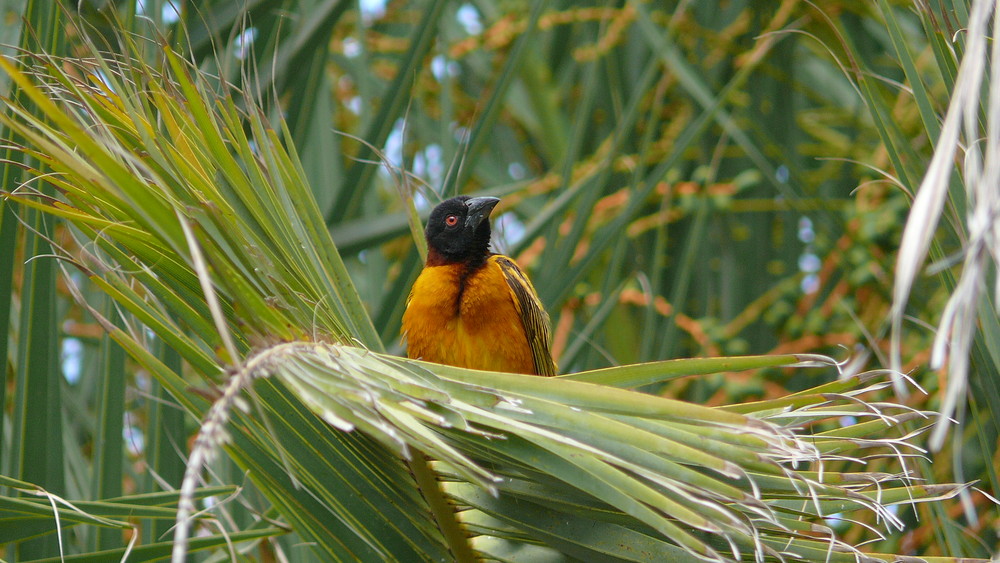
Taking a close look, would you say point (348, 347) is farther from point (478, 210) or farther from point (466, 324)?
point (478, 210)

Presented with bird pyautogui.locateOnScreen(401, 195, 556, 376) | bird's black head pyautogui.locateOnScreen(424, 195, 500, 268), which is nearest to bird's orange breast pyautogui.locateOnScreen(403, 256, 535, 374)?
bird pyautogui.locateOnScreen(401, 195, 556, 376)

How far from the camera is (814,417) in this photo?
57.4 inches

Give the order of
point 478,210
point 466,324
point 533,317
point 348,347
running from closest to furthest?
point 348,347 < point 466,324 < point 533,317 < point 478,210

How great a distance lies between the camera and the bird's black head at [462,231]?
3105mm

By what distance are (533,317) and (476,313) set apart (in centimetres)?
21

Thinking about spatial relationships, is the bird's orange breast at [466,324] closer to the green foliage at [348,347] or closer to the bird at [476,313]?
the bird at [476,313]

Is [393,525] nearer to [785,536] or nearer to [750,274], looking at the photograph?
[785,536]

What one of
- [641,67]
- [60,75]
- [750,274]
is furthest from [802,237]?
[60,75]

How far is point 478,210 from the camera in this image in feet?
10.2

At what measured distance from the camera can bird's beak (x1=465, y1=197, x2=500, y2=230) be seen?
3.12 meters

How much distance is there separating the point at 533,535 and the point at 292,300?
20.6 inches

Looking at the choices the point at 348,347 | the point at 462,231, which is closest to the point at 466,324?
the point at 462,231

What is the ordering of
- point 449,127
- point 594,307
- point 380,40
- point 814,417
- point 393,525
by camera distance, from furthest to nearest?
point 380,40, point 594,307, point 449,127, point 393,525, point 814,417

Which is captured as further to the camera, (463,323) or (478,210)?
(478,210)
